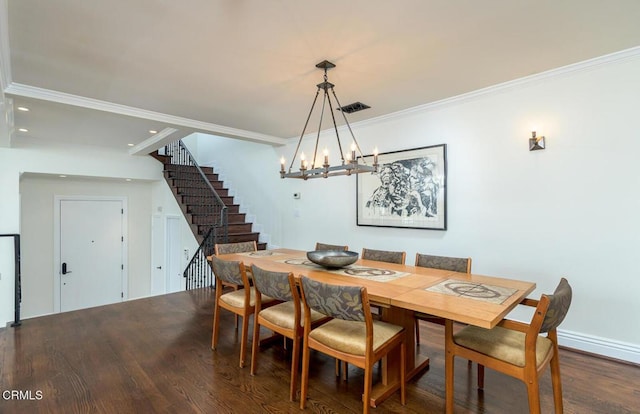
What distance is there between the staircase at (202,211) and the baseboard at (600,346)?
171 inches

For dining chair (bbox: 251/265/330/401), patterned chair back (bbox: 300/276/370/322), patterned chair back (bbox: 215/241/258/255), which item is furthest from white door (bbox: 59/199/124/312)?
patterned chair back (bbox: 300/276/370/322)

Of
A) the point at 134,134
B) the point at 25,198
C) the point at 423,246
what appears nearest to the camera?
the point at 423,246

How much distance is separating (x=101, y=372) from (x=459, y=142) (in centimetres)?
400

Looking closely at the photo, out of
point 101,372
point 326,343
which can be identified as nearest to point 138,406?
point 101,372

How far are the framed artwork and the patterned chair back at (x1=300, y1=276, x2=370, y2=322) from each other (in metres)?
2.17

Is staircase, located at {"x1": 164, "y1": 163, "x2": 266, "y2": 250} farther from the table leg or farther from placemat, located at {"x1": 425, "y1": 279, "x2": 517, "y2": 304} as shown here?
placemat, located at {"x1": 425, "y1": 279, "x2": 517, "y2": 304}

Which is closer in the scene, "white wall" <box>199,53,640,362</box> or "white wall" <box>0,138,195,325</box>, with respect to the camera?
→ "white wall" <box>199,53,640,362</box>

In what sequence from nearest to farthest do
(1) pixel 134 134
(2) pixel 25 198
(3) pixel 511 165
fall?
1. (3) pixel 511 165
2. (1) pixel 134 134
3. (2) pixel 25 198

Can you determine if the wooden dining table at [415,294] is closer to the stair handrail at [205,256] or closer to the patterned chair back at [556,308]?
the patterned chair back at [556,308]

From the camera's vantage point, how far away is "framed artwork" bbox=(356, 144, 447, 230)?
3.63 meters

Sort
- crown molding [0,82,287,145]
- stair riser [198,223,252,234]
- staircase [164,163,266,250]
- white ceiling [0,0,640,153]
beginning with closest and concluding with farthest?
white ceiling [0,0,640,153], crown molding [0,82,287,145], stair riser [198,223,252,234], staircase [164,163,266,250]

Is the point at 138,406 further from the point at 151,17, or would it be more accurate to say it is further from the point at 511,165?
the point at 511,165

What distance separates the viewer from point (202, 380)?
7.91 ft

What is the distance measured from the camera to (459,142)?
3510mm
